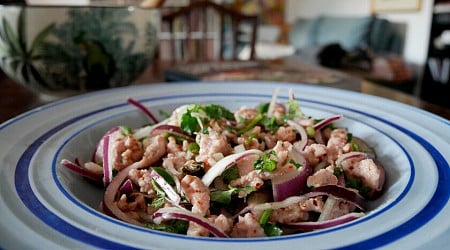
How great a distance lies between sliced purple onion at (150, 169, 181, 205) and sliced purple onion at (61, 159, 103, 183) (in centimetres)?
9

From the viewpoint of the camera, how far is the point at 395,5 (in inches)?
173

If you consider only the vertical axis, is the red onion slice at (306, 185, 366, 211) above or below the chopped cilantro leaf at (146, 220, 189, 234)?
above

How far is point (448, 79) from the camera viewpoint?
3.41 metres

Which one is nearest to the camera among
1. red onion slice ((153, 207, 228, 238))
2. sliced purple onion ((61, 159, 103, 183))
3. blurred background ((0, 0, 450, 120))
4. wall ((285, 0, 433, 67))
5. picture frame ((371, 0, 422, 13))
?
red onion slice ((153, 207, 228, 238))

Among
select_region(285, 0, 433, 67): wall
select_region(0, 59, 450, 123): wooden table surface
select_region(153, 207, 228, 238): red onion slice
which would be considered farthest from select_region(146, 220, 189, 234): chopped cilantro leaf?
select_region(285, 0, 433, 67): wall

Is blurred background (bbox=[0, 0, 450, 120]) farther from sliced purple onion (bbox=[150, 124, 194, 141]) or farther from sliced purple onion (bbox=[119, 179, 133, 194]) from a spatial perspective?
sliced purple onion (bbox=[119, 179, 133, 194])

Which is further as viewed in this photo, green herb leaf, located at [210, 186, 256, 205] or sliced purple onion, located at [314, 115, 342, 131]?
sliced purple onion, located at [314, 115, 342, 131]

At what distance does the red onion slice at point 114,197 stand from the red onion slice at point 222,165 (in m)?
0.09

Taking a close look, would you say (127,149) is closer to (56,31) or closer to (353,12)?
(56,31)

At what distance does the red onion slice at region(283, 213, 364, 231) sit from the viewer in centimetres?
42

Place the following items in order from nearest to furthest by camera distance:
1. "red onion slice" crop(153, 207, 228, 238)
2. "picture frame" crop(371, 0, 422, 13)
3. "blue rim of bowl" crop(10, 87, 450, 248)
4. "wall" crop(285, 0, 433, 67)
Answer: "blue rim of bowl" crop(10, 87, 450, 248)
"red onion slice" crop(153, 207, 228, 238)
"wall" crop(285, 0, 433, 67)
"picture frame" crop(371, 0, 422, 13)

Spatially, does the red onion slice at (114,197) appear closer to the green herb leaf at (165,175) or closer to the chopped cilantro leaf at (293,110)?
the green herb leaf at (165,175)

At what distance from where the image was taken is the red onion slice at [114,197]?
1.48 feet

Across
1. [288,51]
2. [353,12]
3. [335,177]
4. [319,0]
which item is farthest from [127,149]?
[319,0]
